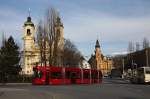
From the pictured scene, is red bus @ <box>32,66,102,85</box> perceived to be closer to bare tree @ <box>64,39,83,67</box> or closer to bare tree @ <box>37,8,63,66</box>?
bare tree @ <box>37,8,63,66</box>

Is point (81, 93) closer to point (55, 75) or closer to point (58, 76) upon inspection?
point (55, 75)

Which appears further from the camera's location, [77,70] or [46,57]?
[46,57]

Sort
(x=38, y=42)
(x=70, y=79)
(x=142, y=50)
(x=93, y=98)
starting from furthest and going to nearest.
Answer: (x=142, y=50)
(x=38, y=42)
(x=70, y=79)
(x=93, y=98)

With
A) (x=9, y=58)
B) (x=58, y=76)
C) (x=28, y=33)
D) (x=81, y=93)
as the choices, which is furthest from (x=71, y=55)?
(x=81, y=93)

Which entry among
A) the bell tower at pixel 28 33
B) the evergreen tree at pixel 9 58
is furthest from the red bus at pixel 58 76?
the bell tower at pixel 28 33

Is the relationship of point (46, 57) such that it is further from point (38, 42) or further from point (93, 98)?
point (93, 98)

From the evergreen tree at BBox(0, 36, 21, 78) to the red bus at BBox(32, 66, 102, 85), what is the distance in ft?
105

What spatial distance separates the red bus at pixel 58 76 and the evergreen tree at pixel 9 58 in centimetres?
3200

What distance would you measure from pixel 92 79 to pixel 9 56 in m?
34.8

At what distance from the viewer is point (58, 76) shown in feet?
226

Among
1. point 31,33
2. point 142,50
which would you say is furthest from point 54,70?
point 31,33

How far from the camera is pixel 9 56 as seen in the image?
10506 cm

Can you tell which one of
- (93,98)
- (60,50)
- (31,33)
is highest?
(31,33)

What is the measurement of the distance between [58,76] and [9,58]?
128 feet
